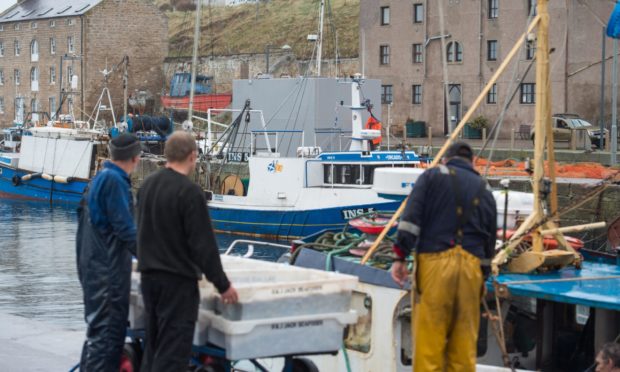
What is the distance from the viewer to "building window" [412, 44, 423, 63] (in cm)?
5216

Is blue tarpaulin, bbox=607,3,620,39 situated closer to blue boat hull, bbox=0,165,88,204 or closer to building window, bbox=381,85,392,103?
blue boat hull, bbox=0,165,88,204

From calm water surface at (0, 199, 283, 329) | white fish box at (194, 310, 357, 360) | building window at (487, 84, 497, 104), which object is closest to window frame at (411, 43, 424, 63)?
building window at (487, 84, 497, 104)

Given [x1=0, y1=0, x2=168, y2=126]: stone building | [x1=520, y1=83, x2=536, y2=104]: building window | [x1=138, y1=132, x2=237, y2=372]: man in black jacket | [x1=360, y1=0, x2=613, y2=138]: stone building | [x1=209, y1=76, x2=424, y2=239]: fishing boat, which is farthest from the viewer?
[x1=0, y1=0, x2=168, y2=126]: stone building

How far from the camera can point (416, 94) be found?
171 feet

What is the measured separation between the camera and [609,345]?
644 cm

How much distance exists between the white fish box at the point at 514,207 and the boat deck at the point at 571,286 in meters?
0.78

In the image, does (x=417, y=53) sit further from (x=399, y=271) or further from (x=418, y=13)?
(x=399, y=271)

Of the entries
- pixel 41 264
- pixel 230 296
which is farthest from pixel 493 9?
pixel 230 296

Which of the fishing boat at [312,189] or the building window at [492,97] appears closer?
the fishing boat at [312,189]

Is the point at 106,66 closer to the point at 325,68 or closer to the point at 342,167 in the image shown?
the point at 325,68

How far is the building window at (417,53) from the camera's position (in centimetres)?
5216

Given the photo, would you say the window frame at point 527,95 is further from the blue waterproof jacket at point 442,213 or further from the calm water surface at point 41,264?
the blue waterproof jacket at point 442,213

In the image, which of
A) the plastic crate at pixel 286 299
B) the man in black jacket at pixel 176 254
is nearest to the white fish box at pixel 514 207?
the plastic crate at pixel 286 299

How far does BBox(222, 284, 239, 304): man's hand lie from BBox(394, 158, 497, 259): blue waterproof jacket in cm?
95
